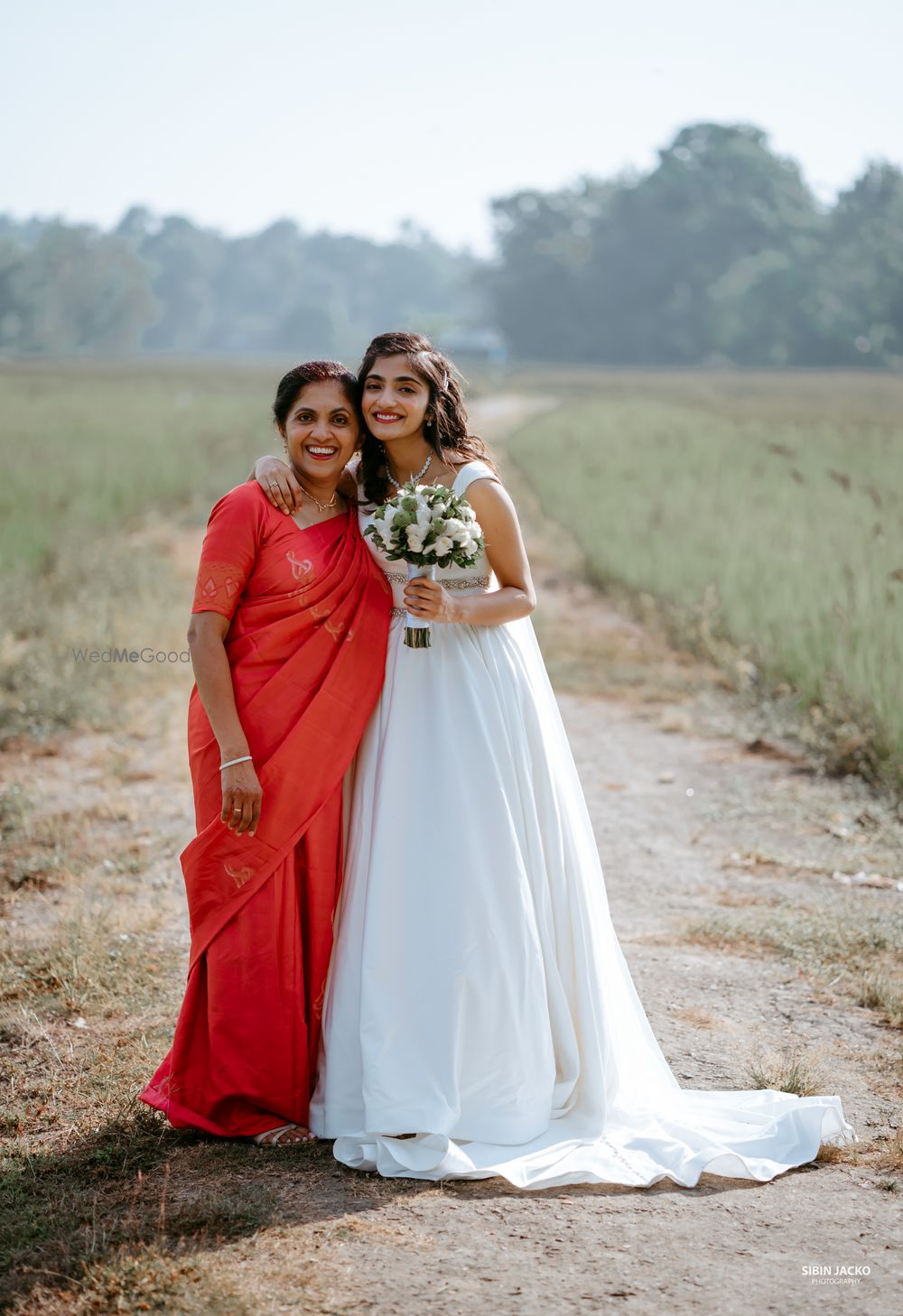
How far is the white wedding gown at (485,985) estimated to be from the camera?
307 cm

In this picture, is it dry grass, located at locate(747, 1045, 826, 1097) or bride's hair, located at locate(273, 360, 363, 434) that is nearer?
bride's hair, located at locate(273, 360, 363, 434)

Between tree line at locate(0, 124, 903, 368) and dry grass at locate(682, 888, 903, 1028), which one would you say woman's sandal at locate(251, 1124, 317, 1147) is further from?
tree line at locate(0, 124, 903, 368)

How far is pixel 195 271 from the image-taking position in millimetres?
114812

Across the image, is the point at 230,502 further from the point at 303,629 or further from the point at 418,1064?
the point at 418,1064

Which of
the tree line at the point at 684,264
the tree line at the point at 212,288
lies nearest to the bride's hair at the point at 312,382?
the tree line at the point at 684,264

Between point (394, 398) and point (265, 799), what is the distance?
1.06m

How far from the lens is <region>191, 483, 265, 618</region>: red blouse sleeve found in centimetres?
318

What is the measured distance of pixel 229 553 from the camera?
125 inches

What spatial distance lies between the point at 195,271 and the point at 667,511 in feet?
359

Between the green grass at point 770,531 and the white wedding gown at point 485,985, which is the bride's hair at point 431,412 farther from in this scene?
the green grass at point 770,531

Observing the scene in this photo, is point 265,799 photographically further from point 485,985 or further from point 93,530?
point 93,530

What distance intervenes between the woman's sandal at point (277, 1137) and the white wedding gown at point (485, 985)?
32mm

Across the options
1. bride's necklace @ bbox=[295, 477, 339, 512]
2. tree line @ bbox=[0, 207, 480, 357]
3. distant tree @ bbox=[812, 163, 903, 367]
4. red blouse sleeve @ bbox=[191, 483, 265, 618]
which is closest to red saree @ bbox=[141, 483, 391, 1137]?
red blouse sleeve @ bbox=[191, 483, 265, 618]

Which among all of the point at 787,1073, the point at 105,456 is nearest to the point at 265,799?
the point at 787,1073
